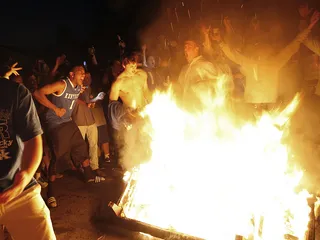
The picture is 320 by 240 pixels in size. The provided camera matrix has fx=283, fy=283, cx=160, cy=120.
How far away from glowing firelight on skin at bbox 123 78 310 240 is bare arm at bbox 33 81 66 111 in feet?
6.34

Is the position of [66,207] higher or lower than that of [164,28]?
lower

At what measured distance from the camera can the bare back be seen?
19.0 ft

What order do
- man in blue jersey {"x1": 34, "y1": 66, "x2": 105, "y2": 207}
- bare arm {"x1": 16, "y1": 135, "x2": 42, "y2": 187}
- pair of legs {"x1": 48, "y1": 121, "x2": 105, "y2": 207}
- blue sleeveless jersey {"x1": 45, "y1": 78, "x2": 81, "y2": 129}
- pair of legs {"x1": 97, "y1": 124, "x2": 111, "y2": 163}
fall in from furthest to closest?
pair of legs {"x1": 97, "y1": 124, "x2": 111, "y2": 163} → blue sleeveless jersey {"x1": 45, "y1": 78, "x2": 81, "y2": 129} → man in blue jersey {"x1": 34, "y1": 66, "x2": 105, "y2": 207} → pair of legs {"x1": 48, "y1": 121, "x2": 105, "y2": 207} → bare arm {"x1": 16, "y1": 135, "x2": 42, "y2": 187}

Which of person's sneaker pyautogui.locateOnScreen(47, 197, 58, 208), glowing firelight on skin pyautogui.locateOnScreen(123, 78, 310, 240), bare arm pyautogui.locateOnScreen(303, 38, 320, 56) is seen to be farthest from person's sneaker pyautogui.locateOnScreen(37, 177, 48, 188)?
bare arm pyautogui.locateOnScreen(303, 38, 320, 56)

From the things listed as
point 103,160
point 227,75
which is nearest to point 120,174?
point 103,160

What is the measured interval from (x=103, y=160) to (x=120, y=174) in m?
1.20

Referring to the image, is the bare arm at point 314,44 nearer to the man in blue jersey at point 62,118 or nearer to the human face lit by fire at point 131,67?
the human face lit by fire at point 131,67

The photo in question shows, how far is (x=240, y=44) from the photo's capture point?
22.7ft

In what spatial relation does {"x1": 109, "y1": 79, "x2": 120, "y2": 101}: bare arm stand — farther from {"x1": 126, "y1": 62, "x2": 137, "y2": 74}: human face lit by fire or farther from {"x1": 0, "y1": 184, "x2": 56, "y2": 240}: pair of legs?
{"x1": 0, "y1": 184, "x2": 56, "y2": 240}: pair of legs

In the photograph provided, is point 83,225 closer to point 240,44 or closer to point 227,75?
point 227,75

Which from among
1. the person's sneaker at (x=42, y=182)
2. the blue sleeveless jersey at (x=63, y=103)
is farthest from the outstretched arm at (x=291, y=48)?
the person's sneaker at (x=42, y=182)

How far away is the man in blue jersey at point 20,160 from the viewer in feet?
6.98

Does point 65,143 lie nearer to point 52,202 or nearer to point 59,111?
point 59,111

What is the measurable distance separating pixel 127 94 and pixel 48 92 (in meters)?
1.56
